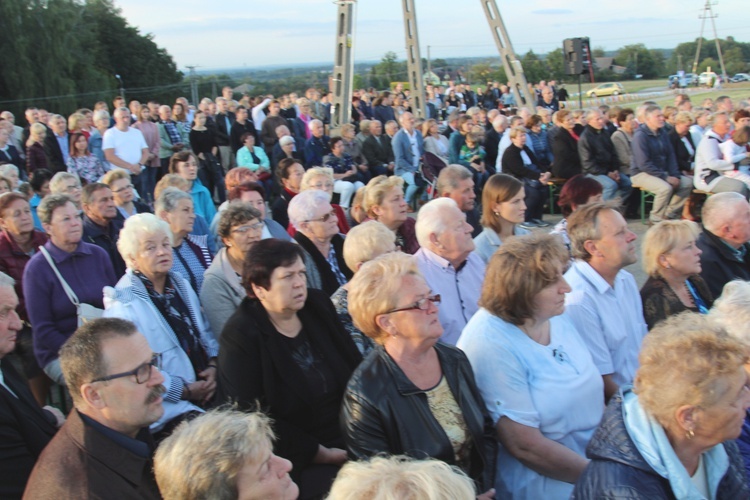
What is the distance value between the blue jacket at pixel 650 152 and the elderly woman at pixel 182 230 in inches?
276

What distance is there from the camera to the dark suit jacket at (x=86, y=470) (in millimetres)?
2166

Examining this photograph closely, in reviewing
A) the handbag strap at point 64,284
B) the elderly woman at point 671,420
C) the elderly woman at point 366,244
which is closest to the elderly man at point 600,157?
the elderly woman at point 366,244

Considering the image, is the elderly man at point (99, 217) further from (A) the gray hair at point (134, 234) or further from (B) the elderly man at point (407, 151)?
(B) the elderly man at point (407, 151)

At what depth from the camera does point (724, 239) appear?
4.77 metres

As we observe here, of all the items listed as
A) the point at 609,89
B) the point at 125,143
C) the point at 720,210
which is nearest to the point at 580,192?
the point at 720,210

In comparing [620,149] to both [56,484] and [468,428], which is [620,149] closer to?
[468,428]

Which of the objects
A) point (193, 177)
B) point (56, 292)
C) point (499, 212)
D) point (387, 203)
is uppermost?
point (193, 177)

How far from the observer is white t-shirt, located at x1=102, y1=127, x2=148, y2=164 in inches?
368

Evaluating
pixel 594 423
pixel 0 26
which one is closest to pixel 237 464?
pixel 594 423

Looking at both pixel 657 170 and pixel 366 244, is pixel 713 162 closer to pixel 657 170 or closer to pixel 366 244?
pixel 657 170

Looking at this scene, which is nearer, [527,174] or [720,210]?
[720,210]

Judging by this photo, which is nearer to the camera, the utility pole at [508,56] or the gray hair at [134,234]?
the gray hair at [134,234]

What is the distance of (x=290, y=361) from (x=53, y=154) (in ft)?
28.4

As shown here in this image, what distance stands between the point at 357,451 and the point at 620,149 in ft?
29.4
